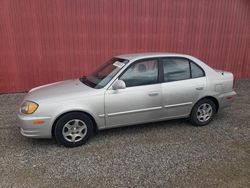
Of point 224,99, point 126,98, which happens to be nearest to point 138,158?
point 126,98

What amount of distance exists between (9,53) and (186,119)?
208 inches

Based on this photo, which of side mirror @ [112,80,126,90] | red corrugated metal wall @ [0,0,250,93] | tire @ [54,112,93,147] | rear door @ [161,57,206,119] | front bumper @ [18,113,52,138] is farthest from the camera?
red corrugated metal wall @ [0,0,250,93]

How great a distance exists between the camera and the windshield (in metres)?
4.00

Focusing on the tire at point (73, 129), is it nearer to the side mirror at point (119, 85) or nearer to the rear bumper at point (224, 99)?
the side mirror at point (119, 85)

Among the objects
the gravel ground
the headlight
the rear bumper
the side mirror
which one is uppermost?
the side mirror

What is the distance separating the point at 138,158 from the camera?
11.3ft

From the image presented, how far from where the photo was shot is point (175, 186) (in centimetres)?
284

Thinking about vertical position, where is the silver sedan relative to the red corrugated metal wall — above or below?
below

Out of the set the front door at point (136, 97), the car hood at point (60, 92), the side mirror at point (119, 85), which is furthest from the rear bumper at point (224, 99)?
the car hood at point (60, 92)

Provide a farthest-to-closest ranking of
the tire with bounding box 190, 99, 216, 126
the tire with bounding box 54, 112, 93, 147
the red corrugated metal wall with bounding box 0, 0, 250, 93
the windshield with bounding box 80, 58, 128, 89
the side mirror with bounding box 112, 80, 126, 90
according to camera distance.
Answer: the red corrugated metal wall with bounding box 0, 0, 250, 93
the tire with bounding box 190, 99, 216, 126
the windshield with bounding box 80, 58, 128, 89
the side mirror with bounding box 112, 80, 126, 90
the tire with bounding box 54, 112, 93, 147

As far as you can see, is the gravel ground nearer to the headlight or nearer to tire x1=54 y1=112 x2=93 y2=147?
tire x1=54 y1=112 x2=93 y2=147

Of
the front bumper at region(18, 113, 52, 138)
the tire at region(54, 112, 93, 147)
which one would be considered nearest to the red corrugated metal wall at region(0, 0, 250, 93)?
the front bumper at region(18, 113, 52, 138)

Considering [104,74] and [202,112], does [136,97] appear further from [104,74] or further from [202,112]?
[202,112]

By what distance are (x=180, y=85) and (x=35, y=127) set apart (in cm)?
267
